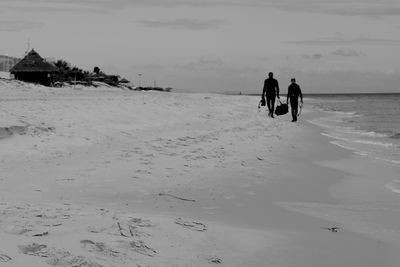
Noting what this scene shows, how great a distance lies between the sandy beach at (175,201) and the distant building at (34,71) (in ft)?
110

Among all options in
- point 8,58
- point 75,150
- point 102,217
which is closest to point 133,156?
point 75,150

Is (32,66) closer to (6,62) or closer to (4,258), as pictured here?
(6,62)

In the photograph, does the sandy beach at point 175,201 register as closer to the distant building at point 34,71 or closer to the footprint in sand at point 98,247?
the footprint in sand at point 98,247

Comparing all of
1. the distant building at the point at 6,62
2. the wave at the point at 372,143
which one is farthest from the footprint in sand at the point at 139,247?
the distant building at the point at 6,62

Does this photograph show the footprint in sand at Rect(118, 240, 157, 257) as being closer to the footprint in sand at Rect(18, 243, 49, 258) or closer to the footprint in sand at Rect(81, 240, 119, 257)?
the footprint in sand at Rect(81, 240, 119, 257)

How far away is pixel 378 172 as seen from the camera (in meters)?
9.49

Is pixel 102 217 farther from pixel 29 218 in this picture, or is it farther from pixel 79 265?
pixel 79 265

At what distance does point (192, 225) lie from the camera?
4.72 meters

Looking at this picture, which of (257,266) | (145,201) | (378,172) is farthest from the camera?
(378,172)

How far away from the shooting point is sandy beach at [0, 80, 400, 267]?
3.90 m

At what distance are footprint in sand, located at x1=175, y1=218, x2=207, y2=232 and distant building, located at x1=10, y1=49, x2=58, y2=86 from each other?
41.4m

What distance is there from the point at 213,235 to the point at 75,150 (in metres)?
4.86

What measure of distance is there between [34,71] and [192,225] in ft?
139

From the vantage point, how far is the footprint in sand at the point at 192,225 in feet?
15.2
